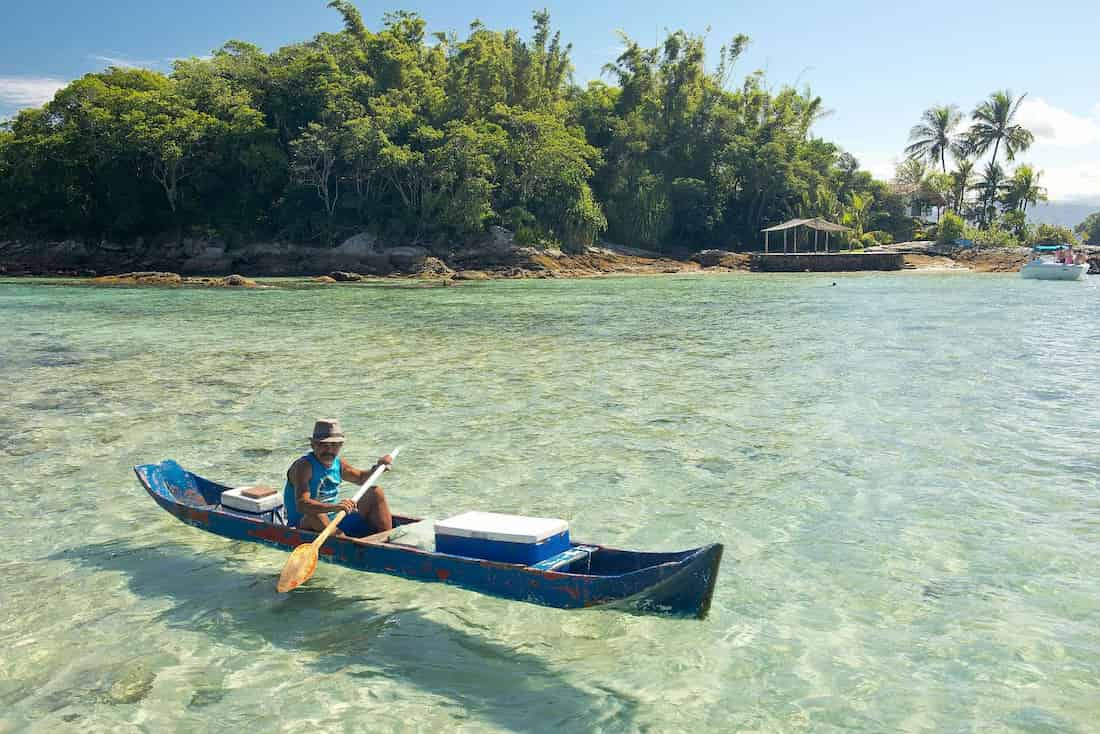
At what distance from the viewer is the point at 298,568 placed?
5055 millimetres

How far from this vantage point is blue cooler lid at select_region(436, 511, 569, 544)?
4719 mm

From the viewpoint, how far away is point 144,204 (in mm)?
49250

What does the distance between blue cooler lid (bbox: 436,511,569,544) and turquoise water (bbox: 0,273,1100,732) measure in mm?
704

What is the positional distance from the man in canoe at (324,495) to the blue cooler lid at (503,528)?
2.86 ft

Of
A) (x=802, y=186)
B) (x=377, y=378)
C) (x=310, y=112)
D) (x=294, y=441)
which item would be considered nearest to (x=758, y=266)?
(x=802, y=186)

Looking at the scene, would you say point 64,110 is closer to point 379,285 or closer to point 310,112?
point 310,112

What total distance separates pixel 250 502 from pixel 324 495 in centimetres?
78

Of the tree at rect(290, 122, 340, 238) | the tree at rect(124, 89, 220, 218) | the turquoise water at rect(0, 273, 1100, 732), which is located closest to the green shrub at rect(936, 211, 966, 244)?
the tree at rect(290, 122, 340, 238)

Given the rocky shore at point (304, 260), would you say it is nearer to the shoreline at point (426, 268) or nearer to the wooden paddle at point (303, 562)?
the shoreline at point (426, 268)

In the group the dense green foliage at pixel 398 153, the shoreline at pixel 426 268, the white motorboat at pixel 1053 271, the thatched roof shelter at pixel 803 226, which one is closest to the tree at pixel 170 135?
the dense green foliage at pixel 398 153

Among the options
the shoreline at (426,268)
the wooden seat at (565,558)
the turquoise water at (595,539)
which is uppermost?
the shoreline at (426,268)

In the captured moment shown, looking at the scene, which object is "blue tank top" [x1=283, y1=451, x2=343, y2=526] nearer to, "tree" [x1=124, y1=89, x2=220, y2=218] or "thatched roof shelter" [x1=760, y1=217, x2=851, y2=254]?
"tree" [x1=124, y1=89, x2=220, y2=218]

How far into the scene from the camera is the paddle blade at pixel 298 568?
5.02 metres

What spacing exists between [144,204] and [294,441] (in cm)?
Result: 4662
